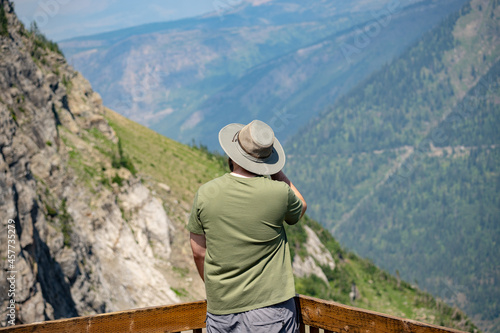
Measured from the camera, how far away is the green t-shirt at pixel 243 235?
4746mm

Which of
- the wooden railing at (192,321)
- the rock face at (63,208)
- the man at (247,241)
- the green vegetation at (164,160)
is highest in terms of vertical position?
the green vegetation at (164,160)

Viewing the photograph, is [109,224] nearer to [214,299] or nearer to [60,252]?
[60,252]

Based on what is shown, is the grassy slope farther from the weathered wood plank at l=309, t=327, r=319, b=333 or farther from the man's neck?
the man's neck

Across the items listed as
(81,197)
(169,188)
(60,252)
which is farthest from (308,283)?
(60,252)

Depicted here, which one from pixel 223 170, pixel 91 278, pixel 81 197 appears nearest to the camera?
pixel 91 278

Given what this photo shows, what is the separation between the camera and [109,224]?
26969mm

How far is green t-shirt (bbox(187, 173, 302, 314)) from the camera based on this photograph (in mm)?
4746

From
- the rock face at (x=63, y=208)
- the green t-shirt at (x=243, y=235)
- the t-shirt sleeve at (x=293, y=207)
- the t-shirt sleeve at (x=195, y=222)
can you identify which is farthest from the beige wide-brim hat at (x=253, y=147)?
the rock face at (x=63, y=208)

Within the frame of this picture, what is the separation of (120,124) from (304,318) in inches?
1457

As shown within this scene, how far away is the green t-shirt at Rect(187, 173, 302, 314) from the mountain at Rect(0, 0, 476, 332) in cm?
1099

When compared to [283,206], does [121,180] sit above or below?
above

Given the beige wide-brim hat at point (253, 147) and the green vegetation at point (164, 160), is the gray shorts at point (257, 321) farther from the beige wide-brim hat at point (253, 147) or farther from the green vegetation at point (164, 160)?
the green vegetation at point (164, 160)

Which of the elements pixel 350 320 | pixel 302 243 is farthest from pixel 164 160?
pixel 350 320

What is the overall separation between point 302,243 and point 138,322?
45078 millimetres
